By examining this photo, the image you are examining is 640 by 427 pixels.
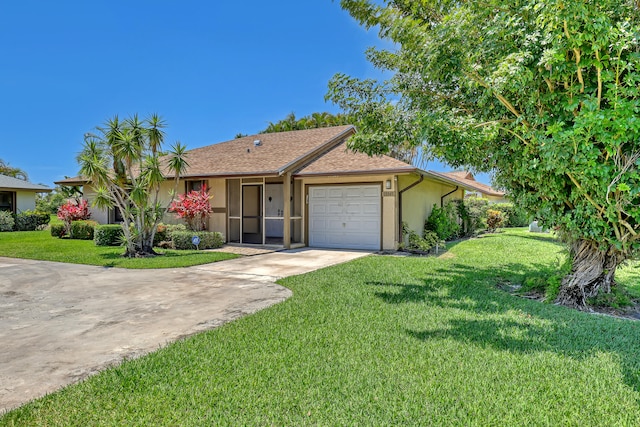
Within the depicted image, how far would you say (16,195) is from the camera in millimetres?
22281

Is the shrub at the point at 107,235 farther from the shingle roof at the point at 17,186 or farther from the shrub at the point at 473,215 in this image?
the shrub at the point at 473,215

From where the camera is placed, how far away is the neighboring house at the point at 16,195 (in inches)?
856

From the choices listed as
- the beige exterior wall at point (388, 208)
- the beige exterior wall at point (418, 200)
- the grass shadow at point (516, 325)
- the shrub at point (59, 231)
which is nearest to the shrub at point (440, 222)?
the beige exterior wall at point (418, 200)

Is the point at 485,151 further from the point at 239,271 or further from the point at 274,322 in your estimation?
the point at 239,271

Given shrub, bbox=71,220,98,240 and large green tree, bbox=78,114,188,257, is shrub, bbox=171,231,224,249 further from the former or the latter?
shrub, bbox=71,220,98,240

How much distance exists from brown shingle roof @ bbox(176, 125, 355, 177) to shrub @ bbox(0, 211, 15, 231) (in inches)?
459

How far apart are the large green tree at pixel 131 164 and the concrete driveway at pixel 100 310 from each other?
2.34 metres

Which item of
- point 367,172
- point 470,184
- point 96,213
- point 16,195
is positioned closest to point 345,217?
point 367,172

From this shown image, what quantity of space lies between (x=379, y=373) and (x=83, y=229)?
1686 cm

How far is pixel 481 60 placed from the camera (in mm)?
6242

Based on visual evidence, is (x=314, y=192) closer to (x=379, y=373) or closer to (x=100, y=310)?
(x=100, y=310)

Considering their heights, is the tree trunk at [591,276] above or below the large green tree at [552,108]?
below

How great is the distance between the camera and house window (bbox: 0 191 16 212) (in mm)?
21828

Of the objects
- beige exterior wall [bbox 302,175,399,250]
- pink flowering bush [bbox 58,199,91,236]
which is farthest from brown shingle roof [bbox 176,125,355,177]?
pink flowering bush [bbox 58,199,91,236]
